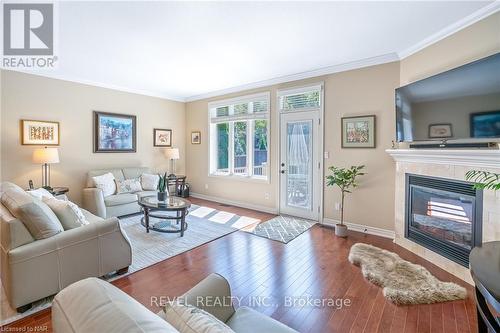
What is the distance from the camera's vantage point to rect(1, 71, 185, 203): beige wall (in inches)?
158

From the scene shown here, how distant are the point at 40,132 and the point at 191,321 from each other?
509cm

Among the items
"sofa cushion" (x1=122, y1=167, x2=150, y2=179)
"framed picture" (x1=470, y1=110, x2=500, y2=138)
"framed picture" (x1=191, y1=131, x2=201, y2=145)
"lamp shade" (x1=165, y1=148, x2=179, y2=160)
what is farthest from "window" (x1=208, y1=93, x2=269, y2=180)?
"framed picture" (x1=470, y1=110, x2=500, y2=138)

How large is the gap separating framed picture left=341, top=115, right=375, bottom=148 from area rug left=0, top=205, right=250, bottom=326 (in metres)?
2.19

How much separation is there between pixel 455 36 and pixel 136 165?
5.98 m

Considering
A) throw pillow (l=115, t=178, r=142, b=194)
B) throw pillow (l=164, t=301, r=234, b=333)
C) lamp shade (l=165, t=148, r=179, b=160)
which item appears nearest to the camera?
throw pillow (l=164, t=301, r=234, b=333)

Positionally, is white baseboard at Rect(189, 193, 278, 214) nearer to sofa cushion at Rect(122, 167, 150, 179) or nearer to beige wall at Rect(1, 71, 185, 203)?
beige wall at Rect(1, 71, 185, 203)

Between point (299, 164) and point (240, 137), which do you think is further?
point (240, 137)

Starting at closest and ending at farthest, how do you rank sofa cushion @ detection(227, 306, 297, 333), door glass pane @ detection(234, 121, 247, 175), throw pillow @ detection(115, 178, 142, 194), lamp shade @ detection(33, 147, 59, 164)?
sofa cushion @ detection(227, 306, 297, 333) < lamp shade @ detection(33, 147, 59, 164) < throw pillow @ detection(115, 178, 142, 194) < door glass pane @ detection(234, 121, 247, 175)

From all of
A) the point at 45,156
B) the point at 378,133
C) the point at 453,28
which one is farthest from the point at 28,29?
the point at 453,28

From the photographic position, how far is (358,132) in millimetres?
3922

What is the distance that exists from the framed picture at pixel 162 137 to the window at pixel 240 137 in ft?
3.71

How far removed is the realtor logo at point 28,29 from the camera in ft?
7.95

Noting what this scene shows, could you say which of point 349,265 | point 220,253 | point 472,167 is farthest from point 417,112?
point 220,253

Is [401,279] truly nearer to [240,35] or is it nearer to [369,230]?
[369,230]
